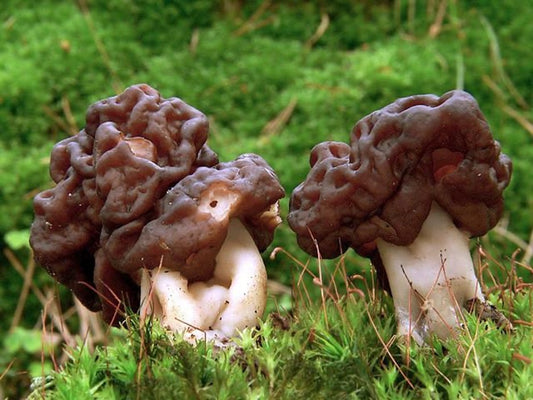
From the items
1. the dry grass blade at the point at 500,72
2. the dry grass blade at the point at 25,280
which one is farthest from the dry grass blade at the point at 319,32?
the dry grass blade at the point at 25,280

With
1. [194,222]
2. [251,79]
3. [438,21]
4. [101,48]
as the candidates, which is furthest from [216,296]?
[438,21]

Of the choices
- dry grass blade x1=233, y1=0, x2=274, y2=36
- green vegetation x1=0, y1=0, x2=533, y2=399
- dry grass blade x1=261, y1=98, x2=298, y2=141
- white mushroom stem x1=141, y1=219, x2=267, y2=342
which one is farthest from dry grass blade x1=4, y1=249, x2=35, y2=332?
dry grass blade x1=233, y1=0, x2=274, y2=36

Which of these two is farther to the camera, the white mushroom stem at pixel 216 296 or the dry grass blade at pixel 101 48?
the dry grass blade at pixel 101 48

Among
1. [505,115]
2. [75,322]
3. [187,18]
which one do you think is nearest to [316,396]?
[75,322]

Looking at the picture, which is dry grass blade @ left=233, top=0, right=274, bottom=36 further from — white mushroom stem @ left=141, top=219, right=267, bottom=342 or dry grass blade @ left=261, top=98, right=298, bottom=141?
white mushroom stem @ left=141, top=219, right=267, bottom=342

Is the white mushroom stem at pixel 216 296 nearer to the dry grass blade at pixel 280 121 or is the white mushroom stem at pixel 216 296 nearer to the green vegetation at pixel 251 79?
the green vegetation at pixel 251 79

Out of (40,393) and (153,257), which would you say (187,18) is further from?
(40,393)
